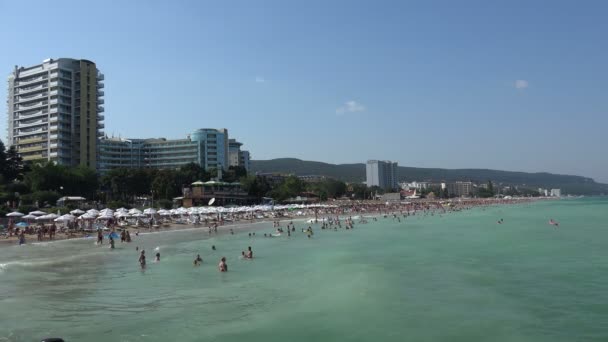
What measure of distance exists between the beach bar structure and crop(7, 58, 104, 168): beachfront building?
2389 centimetres

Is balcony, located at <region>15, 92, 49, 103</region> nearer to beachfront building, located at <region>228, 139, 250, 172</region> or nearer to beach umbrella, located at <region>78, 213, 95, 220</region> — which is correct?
beach umbrella, located at <region>78, 213, 95, 220</region>

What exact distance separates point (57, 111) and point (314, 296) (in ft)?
271

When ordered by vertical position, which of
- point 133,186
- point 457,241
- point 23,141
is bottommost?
point 457,241

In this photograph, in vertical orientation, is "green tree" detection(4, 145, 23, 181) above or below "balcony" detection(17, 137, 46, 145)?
below

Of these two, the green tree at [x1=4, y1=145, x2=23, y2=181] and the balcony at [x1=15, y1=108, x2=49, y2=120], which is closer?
the green tree at [x1=4, y1=145, x2=23, y2=181]

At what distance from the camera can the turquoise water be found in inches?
474

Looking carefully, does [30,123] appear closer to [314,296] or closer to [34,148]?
[34,148]

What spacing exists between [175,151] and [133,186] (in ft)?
136

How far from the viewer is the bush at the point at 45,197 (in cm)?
5206

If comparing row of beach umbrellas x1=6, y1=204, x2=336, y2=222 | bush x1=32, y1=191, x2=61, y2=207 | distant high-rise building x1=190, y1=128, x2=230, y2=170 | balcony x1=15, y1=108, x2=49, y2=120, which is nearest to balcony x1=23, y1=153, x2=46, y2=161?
balcony x1=15, y1=108, x2=49, y2=120

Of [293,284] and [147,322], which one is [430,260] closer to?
[293,284]

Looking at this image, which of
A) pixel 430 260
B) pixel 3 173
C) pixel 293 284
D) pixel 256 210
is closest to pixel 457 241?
pixel 430 260

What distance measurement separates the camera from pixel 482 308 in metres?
14.1

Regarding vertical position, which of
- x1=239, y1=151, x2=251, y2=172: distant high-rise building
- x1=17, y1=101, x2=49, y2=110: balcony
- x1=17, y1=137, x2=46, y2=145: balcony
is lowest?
x1=17, y1=137, x2=46, y2=145: balcony
